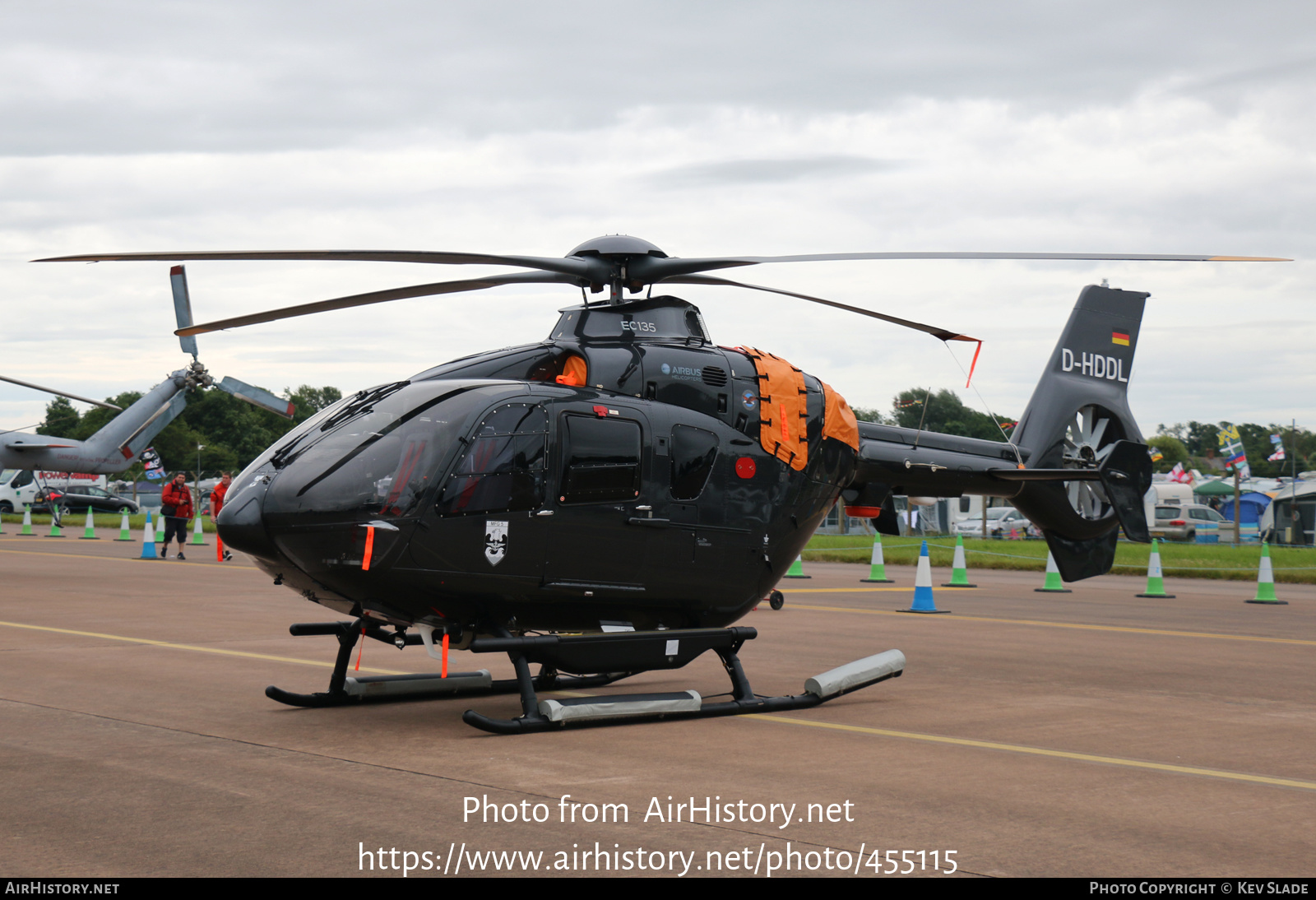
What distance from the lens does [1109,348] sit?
559 inches

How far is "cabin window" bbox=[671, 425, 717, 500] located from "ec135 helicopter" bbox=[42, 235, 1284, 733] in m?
0.02

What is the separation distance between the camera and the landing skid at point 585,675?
797 cm

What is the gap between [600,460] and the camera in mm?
8477

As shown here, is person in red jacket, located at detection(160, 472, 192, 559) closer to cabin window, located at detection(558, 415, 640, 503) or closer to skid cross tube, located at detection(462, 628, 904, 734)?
skid cross tube, located at detection(462, 628, 904, 734)

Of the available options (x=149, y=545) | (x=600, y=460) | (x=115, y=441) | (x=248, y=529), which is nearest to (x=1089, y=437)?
(x=600, y=460)

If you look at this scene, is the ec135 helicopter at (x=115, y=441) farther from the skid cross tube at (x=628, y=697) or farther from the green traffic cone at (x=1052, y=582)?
the skid cross tube at (x=628, y=697)

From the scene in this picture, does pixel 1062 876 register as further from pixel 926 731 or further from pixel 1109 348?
pixel 1109 348

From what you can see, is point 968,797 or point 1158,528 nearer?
point 968,797

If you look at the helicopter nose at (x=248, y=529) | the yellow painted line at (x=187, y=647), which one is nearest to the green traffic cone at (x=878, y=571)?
the yellow painted line at (x=187, y=647)

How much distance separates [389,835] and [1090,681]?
7.25 metres

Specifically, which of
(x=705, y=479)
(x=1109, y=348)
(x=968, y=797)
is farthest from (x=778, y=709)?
(x=1109, y=348)

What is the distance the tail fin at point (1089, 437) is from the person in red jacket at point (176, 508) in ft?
68.2

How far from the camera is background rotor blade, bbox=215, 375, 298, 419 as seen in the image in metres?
23.3

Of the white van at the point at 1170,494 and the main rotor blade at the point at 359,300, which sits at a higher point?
the main rotor blade at the point at 359,300
